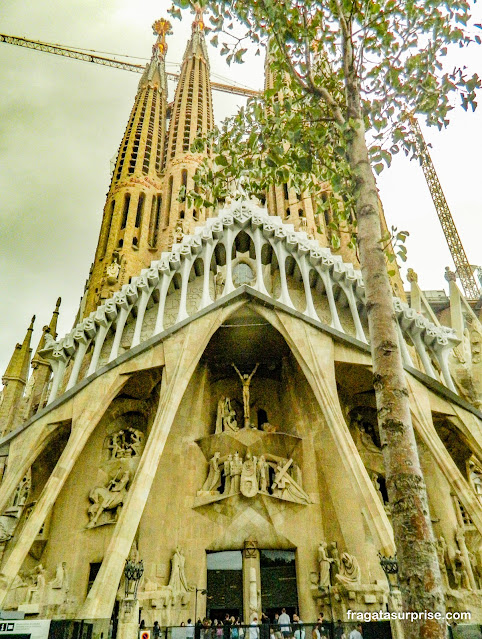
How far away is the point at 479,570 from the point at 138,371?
1079 cm

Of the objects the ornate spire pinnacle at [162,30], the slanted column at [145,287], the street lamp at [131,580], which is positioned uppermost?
the ornate spire pinnacle at [162,30]

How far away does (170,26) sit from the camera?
4144 centimetres

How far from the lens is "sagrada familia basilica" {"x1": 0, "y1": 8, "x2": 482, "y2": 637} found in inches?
469

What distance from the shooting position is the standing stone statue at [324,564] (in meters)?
12.4

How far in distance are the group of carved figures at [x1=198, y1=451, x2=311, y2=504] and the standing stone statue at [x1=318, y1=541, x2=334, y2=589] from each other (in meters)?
1.31

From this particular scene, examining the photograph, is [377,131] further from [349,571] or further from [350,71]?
[349,571]

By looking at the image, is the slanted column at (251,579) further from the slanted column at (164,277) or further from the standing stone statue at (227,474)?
the slanted column at (164,277)

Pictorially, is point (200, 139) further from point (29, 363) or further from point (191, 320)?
point (29, 363)

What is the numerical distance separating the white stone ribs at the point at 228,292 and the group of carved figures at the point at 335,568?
5.65 m

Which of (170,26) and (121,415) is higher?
(170,26)

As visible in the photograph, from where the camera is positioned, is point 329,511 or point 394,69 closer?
point 394,69

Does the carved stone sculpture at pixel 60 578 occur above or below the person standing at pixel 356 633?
above

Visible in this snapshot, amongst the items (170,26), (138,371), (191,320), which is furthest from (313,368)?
(170,26)

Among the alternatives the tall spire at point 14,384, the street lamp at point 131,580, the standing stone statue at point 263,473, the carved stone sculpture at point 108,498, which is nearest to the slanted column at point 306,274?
the standing stone statue at point 263,473
